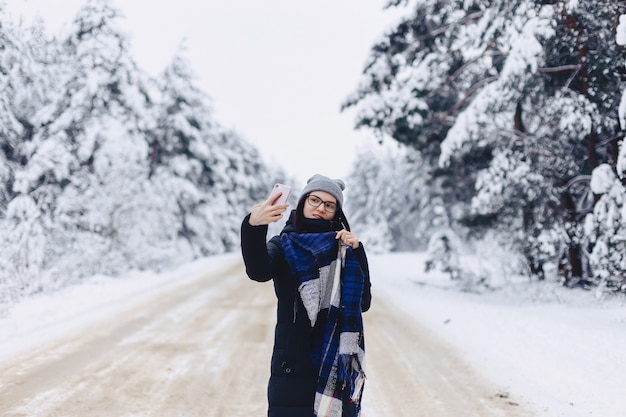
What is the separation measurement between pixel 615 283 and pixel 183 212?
24308 millimetres

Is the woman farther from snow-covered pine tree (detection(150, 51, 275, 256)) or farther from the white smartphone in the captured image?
snow-covered pine tree (detection(150, 51, 275, 256))

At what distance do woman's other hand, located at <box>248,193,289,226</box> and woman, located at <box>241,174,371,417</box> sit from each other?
0.02m

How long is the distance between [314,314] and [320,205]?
1.73 ft

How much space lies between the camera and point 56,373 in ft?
18.9

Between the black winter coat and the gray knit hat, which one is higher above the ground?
the gray knit hat

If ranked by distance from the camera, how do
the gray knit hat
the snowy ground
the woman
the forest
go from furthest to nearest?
1. the forest
2. the snowy ground
3. the gray knit hat
4. the woman

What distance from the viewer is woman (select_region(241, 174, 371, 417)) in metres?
2.34

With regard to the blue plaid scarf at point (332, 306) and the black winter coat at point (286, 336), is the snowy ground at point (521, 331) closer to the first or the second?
the blue plaid scarf at point (332, 306)

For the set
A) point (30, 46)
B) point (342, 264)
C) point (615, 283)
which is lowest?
point (615, 283)

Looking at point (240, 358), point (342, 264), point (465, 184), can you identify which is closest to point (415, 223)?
point (465, 184)

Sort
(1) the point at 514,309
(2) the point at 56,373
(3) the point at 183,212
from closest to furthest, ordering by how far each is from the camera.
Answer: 1. (2) the point at 56,373
2. (1) the point at 514,309
3. (3) the point at 183,212

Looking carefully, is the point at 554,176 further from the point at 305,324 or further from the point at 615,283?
the point at 305,324

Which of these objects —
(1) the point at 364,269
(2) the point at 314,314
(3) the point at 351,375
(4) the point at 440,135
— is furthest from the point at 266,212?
(4) the point at 440,135

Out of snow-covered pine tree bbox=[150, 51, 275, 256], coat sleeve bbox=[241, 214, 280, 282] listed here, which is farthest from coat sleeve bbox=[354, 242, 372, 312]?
snow-covered pine tree bbox=[150, 51, 275, 256]
